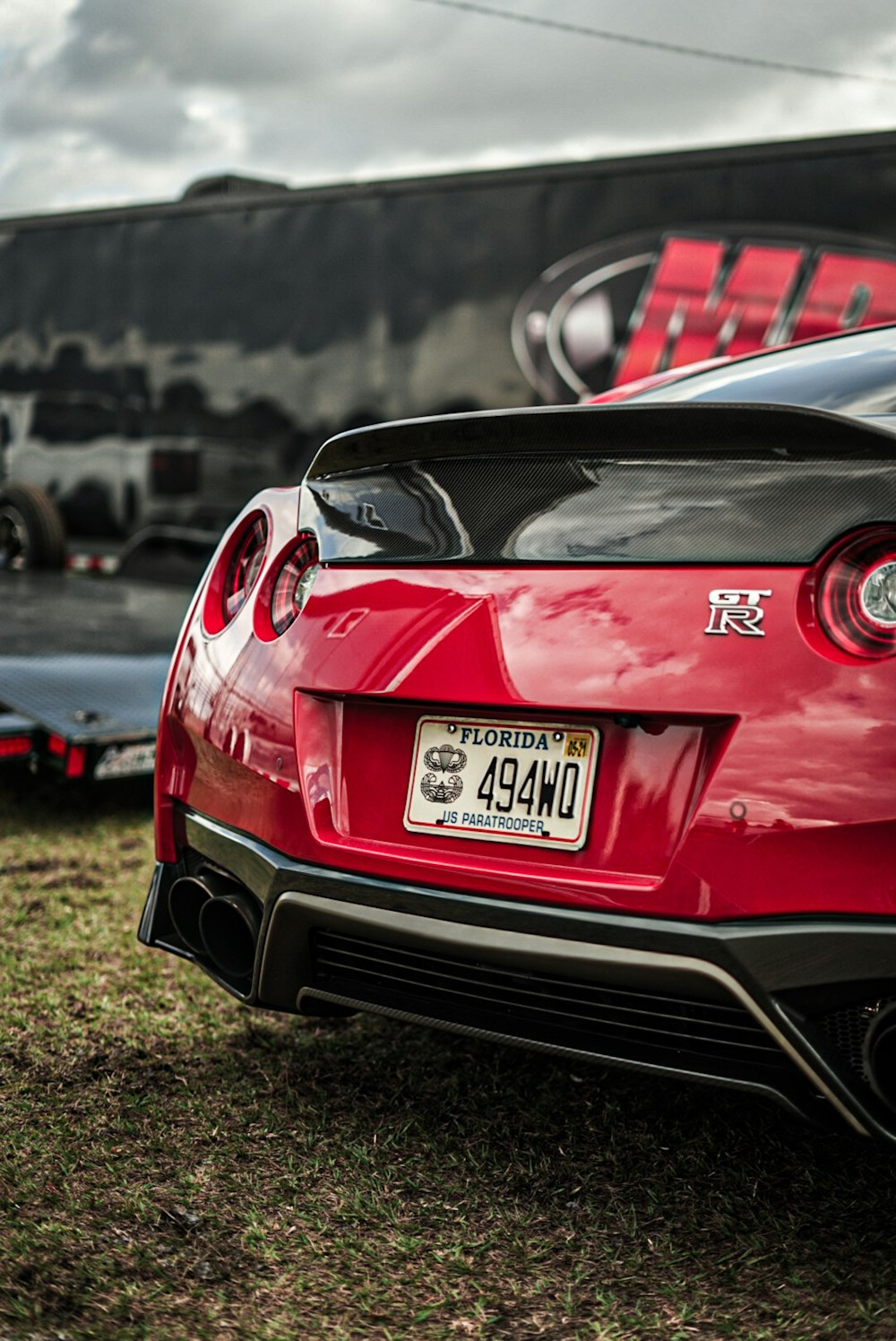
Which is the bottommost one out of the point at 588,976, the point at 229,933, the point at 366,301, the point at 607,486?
the point at 229,933

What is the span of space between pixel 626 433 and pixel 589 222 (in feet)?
17.4

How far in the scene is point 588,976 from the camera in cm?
192

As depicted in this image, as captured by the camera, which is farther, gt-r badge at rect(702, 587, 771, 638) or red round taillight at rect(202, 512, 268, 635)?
red round taillight at rect(202, 512, 268, 635)

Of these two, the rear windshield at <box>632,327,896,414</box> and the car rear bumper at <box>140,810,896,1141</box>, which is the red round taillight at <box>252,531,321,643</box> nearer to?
the car rear bumper at <box>140,810,896,1141</box>

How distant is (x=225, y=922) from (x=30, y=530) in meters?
6.89

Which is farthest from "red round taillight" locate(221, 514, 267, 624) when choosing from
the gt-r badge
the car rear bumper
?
the gt-r badge

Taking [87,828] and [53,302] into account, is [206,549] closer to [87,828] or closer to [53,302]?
[53,302]

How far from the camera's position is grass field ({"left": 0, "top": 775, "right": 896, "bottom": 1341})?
189 cm

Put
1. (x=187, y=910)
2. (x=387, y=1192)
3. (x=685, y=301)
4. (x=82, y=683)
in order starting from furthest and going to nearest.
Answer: (x=685, y=301), (x=82, y=683), (x=187, y=910), (x=387, y=1192)

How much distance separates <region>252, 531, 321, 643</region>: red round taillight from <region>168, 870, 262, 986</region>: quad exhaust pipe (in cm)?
45

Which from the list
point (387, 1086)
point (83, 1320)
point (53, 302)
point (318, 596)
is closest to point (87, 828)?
point (387, 1086)

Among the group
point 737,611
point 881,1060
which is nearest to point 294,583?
point 737,611

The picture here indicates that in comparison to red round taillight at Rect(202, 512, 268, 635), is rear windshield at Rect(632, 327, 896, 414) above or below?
above

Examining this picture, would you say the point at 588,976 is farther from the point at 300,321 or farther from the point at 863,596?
the point at 300,321
